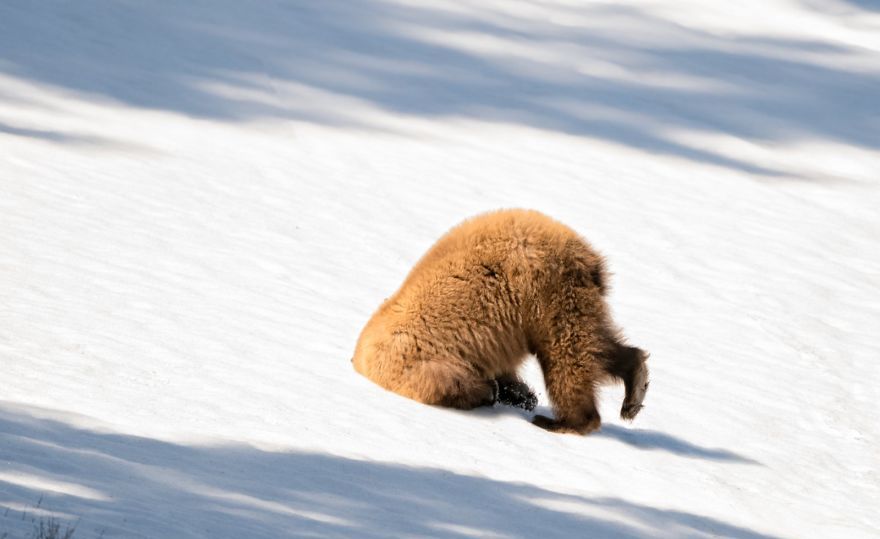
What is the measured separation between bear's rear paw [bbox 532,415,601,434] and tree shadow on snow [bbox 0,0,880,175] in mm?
8666

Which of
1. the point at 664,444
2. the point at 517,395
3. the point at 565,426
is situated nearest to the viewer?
the point at 565,426

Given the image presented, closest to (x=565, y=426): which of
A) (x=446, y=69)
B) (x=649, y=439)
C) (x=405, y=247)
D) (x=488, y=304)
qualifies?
(x=649, y=439)

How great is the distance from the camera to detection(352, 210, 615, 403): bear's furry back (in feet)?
23.2

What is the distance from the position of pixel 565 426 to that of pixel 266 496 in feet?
8.19

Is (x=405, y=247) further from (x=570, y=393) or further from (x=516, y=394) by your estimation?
(x=570, y=393)

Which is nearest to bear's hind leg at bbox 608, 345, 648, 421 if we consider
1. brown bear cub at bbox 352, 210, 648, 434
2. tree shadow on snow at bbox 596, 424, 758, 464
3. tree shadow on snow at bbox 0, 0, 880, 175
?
brown bear cub at bbox 352, 210, 648, 434

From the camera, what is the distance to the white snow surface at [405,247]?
5715 mm

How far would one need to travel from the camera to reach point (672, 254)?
12.5 meters

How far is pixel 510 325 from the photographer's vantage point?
716 centimetres

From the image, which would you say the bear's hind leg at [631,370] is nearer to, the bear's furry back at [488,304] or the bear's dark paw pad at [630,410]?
the bear's dark paw pad at [630,410]

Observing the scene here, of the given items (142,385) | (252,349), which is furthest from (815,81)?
(142,385)

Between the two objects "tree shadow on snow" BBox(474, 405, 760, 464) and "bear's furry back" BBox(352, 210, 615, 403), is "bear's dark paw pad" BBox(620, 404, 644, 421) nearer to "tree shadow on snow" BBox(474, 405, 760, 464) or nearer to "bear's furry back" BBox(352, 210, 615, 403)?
"tree shadow on snow" BBox(474, 405, 760, 464)

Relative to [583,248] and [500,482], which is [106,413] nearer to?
[500,482]

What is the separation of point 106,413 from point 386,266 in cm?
505
